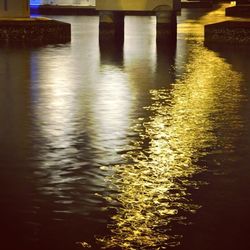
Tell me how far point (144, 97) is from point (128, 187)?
706cm

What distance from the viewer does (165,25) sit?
3497 cm

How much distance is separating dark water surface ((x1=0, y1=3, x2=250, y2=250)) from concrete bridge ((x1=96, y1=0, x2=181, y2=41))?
15.7 m

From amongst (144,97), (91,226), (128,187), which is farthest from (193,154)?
(144,97)

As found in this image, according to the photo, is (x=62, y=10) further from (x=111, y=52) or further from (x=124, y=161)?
(x=124, y=161)

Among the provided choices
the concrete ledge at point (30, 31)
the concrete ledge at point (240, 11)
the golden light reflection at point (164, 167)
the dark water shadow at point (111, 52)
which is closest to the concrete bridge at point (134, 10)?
the dark water shadow at point (111, 52)

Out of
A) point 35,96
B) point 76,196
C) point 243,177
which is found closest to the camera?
point 76,196

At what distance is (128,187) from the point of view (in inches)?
316

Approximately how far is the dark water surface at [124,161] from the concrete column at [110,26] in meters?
16.3

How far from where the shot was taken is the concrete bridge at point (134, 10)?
3438cm

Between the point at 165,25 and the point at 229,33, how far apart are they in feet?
12.2

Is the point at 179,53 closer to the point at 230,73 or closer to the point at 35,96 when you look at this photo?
the point at 230,73

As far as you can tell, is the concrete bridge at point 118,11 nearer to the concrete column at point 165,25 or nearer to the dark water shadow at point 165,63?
the concrete column at point 165,25

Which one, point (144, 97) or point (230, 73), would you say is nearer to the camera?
point (144, 97)

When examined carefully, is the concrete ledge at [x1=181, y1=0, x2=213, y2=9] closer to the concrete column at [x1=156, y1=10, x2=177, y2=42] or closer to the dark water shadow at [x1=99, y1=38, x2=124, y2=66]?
the concrete column at [x1=156, y1=10, x2=177, y2=42]
